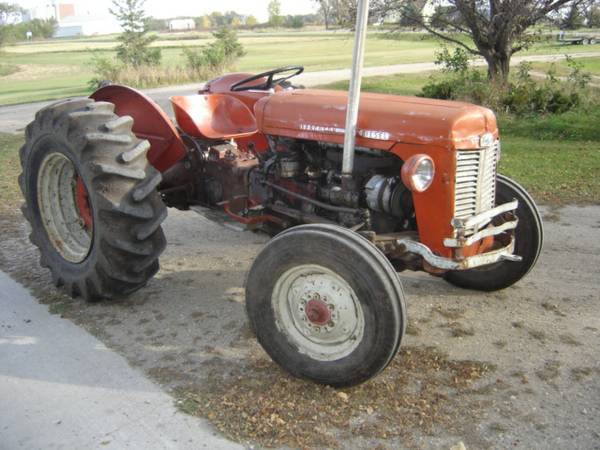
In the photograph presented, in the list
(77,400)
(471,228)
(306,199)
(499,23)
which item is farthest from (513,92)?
(77,400)

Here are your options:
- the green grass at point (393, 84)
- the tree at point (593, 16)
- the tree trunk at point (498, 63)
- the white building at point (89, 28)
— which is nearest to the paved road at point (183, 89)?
the green grass at point (393, 84)

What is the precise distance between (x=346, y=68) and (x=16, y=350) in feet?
88.0

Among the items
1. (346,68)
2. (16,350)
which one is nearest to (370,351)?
(16,350)

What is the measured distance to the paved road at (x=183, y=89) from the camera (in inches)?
604

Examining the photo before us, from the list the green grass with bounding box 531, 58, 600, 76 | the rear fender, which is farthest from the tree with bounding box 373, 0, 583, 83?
the rear fender

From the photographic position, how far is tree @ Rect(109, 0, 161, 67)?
26892mm

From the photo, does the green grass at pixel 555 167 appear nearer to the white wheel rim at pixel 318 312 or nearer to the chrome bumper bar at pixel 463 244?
the chrome bumper bar at pixel 463 244

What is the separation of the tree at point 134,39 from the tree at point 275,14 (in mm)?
76849

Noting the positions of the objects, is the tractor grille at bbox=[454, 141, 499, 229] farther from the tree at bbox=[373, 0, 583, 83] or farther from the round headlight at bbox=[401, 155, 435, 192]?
the tree at bbox=[373, 0, 583, 83]

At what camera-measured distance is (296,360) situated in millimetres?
3305

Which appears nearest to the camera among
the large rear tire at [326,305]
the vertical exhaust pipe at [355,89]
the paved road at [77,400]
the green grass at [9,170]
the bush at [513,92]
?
the paved road at [77,400]

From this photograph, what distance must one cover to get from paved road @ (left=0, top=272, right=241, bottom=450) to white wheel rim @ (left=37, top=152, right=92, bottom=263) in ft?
2.63

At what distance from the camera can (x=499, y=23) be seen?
1313cm

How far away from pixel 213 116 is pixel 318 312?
255 cm
